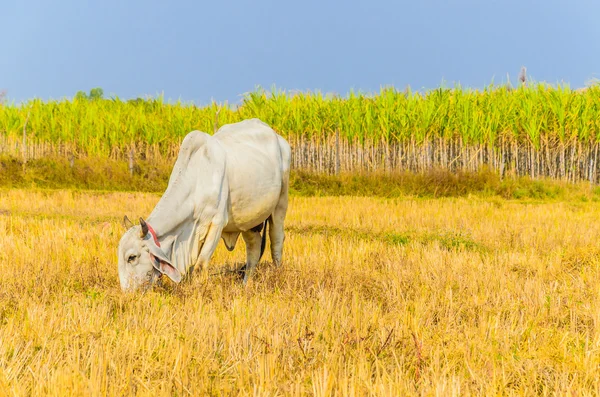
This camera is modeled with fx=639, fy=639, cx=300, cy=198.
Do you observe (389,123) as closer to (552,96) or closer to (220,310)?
(552,96)

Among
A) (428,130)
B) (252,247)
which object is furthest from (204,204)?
(428,130)

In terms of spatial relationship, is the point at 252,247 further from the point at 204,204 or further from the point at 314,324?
the point at 314,324

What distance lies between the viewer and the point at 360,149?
50.2ft

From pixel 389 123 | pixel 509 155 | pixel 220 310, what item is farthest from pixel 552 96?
pixel 220 310

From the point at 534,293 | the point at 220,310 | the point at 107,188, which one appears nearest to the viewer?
the point at 220,310

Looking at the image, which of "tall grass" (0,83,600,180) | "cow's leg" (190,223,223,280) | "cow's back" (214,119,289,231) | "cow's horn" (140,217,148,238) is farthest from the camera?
"tall grass" (0,83,600,180)

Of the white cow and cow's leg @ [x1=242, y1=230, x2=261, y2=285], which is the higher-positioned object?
the white cow

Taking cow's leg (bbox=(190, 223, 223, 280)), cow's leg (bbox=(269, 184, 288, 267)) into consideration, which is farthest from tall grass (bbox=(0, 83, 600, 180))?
cow's leg (bbox=(190, 223, 223, 280))

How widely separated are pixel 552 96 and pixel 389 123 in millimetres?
3852

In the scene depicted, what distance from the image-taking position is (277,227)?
19.5 feet

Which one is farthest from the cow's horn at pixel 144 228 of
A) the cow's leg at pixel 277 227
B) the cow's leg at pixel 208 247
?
the cow's leg at pixel 277 227

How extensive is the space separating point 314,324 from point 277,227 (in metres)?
2.24

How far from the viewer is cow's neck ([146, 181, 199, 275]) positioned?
4629 mm

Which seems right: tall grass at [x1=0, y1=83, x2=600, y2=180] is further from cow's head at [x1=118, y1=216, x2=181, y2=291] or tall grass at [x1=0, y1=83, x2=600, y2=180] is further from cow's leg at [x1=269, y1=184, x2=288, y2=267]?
cow's head at [x1=118, y1=216, x2=181, y2=291]
